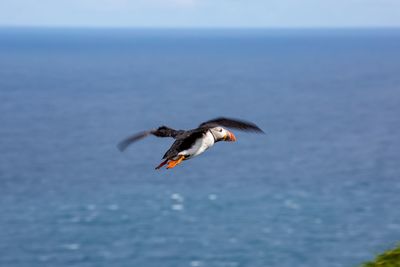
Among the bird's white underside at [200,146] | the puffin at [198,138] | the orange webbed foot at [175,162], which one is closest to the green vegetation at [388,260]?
the puffin at [198,138]

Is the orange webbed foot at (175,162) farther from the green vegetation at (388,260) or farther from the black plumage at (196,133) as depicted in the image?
the green vegetation at (388,260)

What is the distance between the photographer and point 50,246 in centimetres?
10994

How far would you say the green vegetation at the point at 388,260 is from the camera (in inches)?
501

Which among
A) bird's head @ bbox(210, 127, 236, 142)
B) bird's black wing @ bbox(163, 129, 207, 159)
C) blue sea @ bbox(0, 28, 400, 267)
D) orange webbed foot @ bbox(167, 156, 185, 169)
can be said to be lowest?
orange webbed foot @ bbox(167, 156, 185, 169)

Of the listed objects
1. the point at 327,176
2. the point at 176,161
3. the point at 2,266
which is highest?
the point at 327,176

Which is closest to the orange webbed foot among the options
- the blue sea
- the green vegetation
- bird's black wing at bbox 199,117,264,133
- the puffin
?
the puffin

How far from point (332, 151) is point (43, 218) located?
229 ft

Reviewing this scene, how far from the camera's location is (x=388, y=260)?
12.9 m

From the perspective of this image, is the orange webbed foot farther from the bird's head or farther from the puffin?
the bird's head

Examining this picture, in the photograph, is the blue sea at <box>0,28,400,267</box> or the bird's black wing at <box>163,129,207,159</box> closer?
the bird's black wing at <box>163,129,207,159</box>

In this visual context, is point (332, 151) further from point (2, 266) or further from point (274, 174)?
point (2, 266)

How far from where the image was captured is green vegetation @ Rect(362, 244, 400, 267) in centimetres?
1272

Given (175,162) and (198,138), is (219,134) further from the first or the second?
(175,162)

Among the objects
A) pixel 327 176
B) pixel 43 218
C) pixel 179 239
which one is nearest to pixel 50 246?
pixel 43 218
